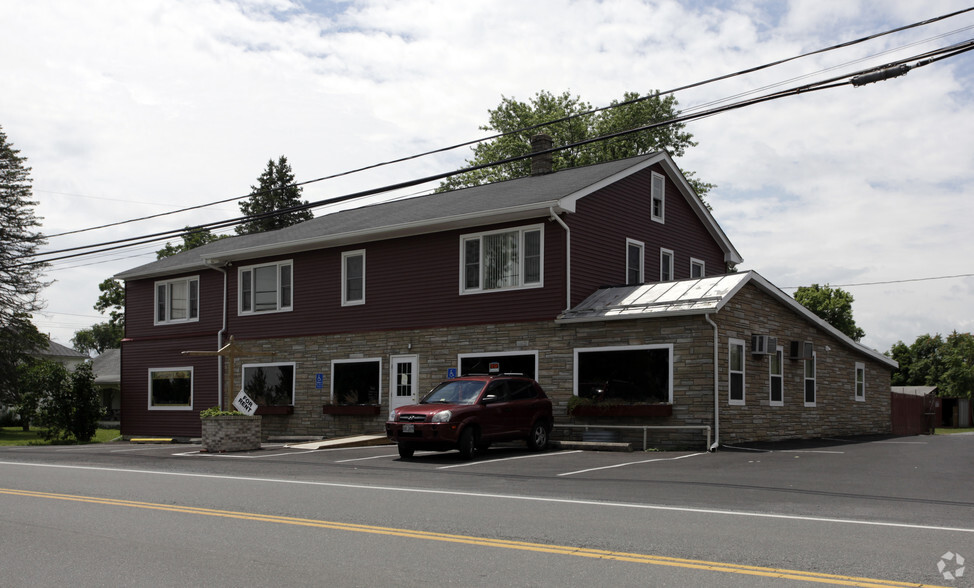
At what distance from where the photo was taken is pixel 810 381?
24.0m

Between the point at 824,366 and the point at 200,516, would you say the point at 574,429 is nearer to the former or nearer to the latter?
the point at 824,366

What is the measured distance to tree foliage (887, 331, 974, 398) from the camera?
59.3 metres

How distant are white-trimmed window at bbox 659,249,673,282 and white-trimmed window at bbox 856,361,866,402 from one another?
651 centimetres

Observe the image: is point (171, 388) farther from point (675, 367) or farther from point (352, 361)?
point (675, 367)

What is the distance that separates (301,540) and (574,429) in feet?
44.5

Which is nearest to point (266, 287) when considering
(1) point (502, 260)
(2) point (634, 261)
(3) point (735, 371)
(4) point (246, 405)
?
(4) point (246, 405)

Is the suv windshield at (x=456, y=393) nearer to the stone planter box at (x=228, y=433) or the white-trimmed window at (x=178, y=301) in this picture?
the stone planter box at (x=228, y=433)

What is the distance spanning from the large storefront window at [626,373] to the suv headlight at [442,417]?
16.1ft

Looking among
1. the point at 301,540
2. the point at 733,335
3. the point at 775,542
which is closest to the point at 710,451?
the point at 733,335

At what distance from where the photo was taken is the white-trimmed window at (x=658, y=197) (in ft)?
87.2

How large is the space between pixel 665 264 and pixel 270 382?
43.8ft

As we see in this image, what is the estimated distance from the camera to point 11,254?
47812 millimetres

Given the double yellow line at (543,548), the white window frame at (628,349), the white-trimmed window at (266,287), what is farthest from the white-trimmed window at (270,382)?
the double yellow line at (543,548)

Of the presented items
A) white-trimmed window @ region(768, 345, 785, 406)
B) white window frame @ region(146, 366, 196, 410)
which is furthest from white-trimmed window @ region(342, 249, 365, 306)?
white-trimmed window @ region(768, 345, 785, 406)
